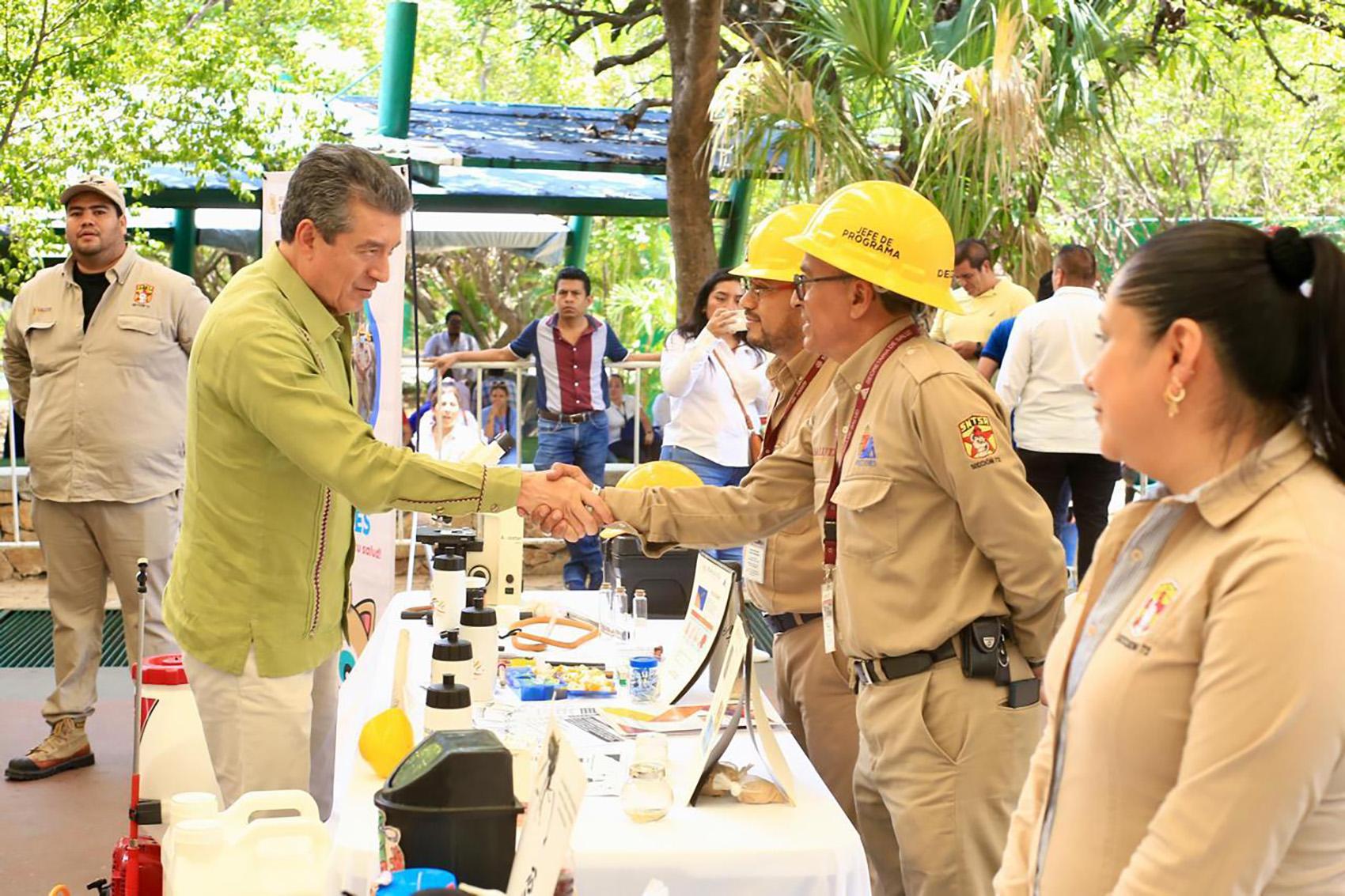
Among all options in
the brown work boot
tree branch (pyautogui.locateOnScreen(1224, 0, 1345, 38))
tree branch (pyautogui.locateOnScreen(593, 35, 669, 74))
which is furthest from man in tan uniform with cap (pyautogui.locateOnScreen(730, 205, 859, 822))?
tree branch (pyautogui.locateOnScreen(1224, 0, 1345, 38))

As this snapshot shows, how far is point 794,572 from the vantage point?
320 cm

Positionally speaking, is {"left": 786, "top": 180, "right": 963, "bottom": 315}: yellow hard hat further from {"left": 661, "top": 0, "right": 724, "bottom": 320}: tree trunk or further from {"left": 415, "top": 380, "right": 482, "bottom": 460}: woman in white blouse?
{"left": 661, "top": 0, "right": 724, "bottom": 320}: tree trunk

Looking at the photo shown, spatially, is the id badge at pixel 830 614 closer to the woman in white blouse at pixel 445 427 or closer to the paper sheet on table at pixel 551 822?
the paper sheet on table at pixel 551 822

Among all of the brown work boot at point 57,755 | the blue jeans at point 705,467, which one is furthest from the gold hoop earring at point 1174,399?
the blue jeans at point 705,467

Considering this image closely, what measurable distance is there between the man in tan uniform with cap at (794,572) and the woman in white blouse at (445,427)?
3.73 m

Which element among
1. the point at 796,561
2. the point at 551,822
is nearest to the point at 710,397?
the point at 796,561

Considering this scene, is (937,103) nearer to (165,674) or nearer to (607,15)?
(607,15)

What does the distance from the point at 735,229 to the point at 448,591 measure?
24.5 ft

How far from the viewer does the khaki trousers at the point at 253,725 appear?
2.68 meters

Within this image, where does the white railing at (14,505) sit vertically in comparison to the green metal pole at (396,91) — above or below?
below

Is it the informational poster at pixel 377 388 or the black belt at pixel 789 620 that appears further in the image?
the informational poster at pixel 377 388

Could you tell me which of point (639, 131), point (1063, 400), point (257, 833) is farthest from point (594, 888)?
point (639, 131)

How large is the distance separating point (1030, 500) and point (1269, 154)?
681 inches

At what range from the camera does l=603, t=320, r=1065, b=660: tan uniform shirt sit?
2416 millimetres
